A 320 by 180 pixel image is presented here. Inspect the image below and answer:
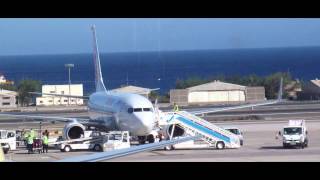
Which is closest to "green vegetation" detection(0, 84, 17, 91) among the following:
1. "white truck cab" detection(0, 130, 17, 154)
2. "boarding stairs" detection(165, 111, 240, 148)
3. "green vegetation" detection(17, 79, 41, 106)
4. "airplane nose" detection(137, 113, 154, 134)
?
"green vegetation" detection(17, 79, 41, 106)

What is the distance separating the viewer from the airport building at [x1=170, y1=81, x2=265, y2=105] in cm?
10631

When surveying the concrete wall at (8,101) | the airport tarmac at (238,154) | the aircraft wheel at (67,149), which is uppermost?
the concrete wall at (8,101)

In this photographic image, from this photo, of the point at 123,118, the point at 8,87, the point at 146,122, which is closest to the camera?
the point at 146,122

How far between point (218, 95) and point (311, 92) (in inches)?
618

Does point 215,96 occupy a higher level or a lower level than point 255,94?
lower

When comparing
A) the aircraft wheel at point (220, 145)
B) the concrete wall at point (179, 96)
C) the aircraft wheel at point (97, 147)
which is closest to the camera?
the aircraft wheel at point (97, 147)

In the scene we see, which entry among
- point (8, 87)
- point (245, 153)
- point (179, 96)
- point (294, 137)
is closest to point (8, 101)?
point (8, 87)

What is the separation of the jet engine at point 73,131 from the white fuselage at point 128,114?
5.27ft

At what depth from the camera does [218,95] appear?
108m

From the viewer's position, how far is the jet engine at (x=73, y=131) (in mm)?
44125

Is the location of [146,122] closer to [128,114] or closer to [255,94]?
[128,114]

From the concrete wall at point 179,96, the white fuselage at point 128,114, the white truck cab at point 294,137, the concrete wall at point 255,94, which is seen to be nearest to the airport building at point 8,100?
the concrete wall at point 179,96

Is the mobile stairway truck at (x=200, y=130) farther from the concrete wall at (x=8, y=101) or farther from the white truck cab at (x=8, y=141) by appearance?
the concrete wall at (x=8, y=101)
